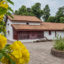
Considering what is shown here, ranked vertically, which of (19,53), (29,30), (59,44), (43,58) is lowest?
(43,58)

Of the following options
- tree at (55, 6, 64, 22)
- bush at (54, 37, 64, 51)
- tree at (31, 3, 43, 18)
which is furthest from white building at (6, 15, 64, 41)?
tree at (31, 3, 43, 18)

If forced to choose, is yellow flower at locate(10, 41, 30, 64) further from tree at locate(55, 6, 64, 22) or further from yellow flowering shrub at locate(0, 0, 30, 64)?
tree at locate(55, 6, 64, 22)

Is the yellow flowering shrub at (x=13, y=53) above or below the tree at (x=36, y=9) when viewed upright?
below

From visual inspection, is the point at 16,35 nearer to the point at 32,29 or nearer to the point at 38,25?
the point at 32,29

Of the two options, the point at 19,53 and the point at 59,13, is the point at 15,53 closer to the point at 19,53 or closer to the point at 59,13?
the point at 19,53

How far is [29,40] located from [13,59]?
1723 cm

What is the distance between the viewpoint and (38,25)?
19.8 m

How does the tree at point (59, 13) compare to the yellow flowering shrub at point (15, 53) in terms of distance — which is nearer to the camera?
the yellow flowering shrub at point (15, 53)

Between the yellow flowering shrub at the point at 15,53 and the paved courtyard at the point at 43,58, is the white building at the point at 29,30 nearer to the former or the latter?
the paved courtyard at the point at 43,58

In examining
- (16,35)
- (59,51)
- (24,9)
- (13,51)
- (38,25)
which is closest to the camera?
(13,51)

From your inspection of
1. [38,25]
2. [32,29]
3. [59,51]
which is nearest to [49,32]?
[38,25]

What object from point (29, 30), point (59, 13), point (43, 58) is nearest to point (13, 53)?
point (43, 58)

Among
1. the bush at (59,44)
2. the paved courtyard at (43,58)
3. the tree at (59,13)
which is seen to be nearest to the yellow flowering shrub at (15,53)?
the paved courtyard at (43,58)

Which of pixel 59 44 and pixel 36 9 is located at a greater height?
pixel 36 9
